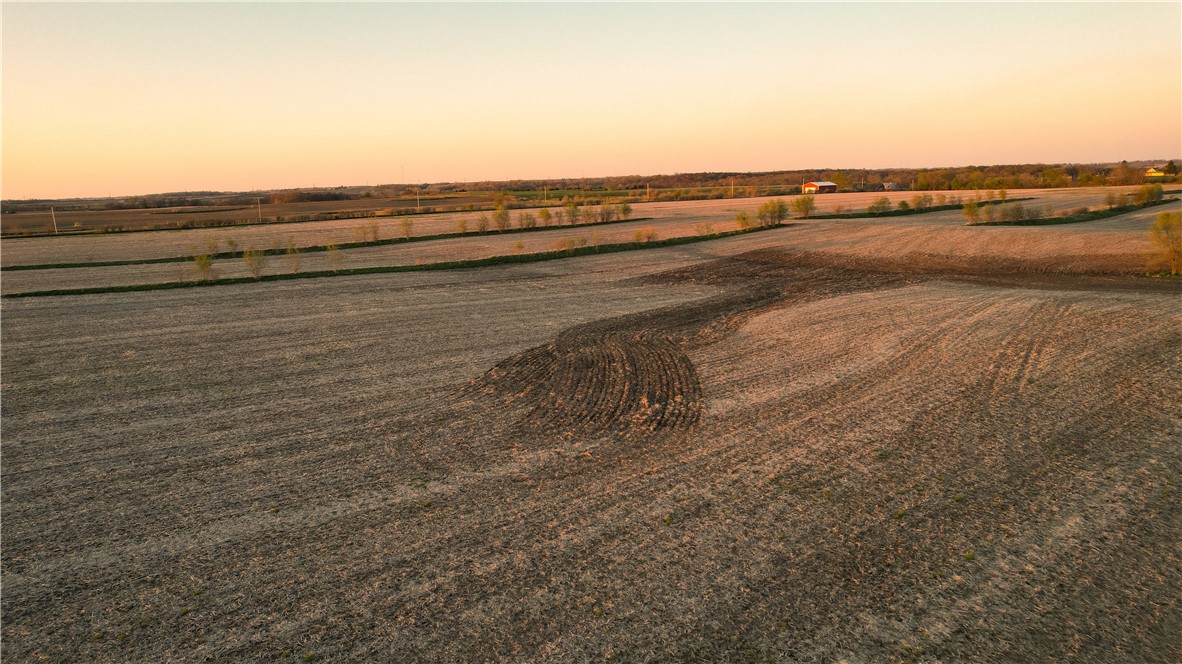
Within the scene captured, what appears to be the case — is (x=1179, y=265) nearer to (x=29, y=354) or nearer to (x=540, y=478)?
(x=540, y=478)

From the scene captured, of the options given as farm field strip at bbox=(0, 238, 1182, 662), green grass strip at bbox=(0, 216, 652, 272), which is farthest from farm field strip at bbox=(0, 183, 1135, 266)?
farm field strip at bbox=(0, 238, 1182, 662)

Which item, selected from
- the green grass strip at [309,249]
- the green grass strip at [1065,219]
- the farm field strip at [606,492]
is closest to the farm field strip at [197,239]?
the green grass strip at [309,249]

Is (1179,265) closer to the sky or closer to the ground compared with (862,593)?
closer to the sky

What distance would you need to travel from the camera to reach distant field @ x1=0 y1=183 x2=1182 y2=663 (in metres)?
5.13

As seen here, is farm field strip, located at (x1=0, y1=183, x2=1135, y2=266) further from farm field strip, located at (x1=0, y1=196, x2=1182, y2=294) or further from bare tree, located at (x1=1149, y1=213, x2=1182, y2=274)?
bare tree, located at (x1=1149, y1=213, x2=1182, y2=274)

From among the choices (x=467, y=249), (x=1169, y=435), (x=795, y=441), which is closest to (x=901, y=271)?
(x=1169, y=435)

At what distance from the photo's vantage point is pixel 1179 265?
20.3 m

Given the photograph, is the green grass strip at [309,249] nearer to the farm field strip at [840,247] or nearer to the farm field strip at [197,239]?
the farm field strip at [840,247]

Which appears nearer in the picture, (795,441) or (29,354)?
(795,441)

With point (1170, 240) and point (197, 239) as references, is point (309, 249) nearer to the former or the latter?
point (197, 239)

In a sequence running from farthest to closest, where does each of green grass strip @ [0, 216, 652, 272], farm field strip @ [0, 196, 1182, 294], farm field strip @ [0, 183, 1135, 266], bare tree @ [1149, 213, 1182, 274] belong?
farm field strip @ [0, 183, 1135, 266]
green grass strip @ [0, 216, 652, 272]
farm field strip @ [0, 196, 1182, 294]
bare tree @ [1149, 213, 1182, 274]

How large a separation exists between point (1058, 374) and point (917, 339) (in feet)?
9.20

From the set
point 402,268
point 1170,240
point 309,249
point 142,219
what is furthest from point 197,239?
point 1170,240

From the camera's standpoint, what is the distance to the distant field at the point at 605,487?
513 centimetres
